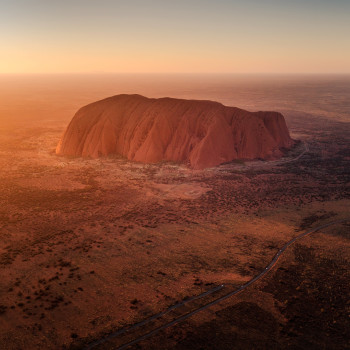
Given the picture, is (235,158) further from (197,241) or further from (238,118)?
(197,241)

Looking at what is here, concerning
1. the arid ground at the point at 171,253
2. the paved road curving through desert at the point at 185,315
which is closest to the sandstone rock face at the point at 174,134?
the arid ground at the point at 171,253

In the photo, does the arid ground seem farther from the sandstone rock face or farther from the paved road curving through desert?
the sandstone rock face

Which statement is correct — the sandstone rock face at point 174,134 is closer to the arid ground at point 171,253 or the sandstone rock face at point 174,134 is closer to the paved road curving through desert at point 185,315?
the arid ground at point 171,253

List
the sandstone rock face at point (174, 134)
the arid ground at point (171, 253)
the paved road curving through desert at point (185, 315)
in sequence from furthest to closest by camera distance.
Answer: the sandstone rock face at point (174, 134) < the arid ground at point (171, 253) < the paved road curving through desert at point (185, 315)

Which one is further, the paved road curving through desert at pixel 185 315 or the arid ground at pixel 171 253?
the arid ground at pixel 171 253

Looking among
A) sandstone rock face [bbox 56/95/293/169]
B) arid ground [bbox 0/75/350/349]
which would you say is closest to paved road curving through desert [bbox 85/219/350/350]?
arid ground [bbox 0/75/350/349]

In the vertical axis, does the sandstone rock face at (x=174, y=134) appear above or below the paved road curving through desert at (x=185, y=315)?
above

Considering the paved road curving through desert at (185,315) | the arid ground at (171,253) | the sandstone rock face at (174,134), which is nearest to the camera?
the paved road curving through desert at (185,315)
